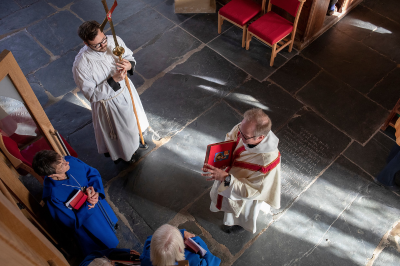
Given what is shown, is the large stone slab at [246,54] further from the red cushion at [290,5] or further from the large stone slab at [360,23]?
the large stone slab at [360,23]

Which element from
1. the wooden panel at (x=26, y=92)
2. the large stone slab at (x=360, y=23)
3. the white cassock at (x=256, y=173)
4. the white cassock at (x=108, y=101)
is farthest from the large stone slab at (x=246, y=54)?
the wooden panel at (x=26, y=92)

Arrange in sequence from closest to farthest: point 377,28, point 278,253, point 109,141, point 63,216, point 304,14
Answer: point 63,216
point 278,253
point 109,141
point 304,14
point 377,28

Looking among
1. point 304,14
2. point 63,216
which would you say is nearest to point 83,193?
point 63,216

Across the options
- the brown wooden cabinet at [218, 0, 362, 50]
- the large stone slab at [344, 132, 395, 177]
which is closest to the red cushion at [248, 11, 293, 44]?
the brown wooden cabinet at [218, 0, 362, 50]

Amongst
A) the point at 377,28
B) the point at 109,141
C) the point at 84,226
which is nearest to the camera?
the point at 84,226

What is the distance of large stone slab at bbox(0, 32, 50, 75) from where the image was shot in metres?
5.73

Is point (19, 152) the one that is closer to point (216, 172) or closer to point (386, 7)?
point (216, 172)

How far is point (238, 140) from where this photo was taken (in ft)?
9.67

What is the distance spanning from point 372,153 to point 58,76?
5.51m

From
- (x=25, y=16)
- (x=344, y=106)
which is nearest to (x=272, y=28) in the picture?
(x=344, y=106)

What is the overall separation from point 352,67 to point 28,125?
5.19 meters

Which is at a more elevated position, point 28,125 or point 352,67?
point 28,125

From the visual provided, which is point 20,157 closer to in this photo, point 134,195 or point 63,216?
point 63,216

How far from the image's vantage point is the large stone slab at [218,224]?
145 inches
